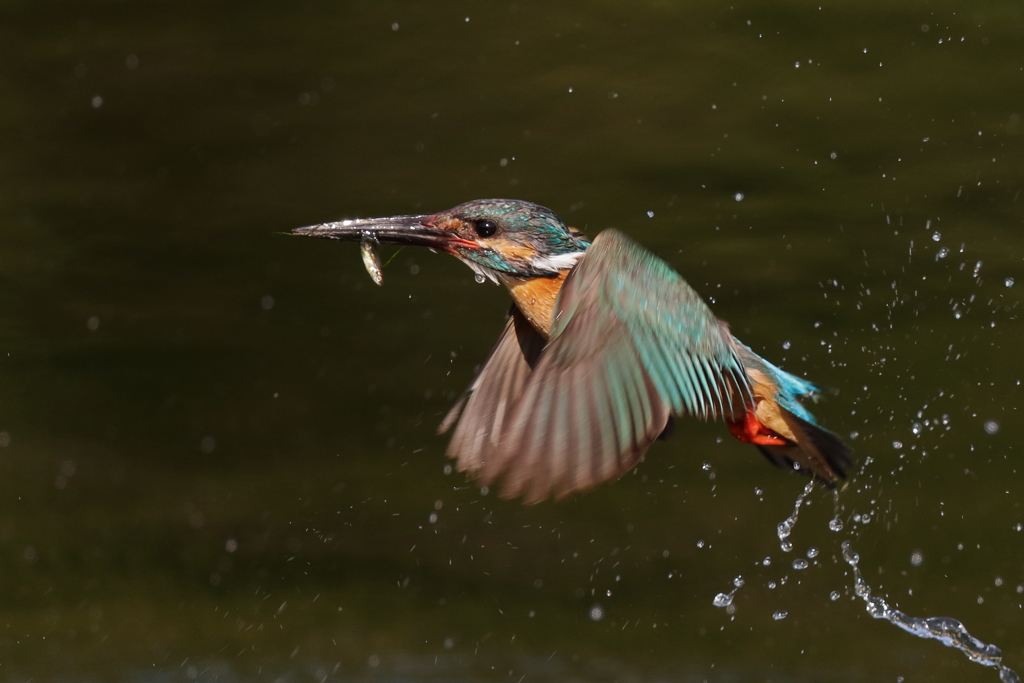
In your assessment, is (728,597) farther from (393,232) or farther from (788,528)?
(393,232)

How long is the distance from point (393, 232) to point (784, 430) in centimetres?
69

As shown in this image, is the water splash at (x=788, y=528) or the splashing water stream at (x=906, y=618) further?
the water splash at (x=788, y=528)

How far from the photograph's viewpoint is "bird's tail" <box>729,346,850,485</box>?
170cm

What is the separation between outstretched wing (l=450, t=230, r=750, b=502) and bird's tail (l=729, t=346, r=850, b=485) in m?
0.04

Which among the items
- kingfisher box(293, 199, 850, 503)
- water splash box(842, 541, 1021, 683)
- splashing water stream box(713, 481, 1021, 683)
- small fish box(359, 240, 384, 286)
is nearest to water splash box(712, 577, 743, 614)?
splashing water stream box(713, 481, 1021, 683)

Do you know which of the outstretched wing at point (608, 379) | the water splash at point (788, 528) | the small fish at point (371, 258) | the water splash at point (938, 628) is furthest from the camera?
the water splash at point (788, 528)

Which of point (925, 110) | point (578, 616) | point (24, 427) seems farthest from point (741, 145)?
point (24, 427)

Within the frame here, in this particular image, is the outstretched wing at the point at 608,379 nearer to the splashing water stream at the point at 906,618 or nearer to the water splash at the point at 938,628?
the splashing water stream at the point at 906,618

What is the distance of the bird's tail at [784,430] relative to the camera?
170cm

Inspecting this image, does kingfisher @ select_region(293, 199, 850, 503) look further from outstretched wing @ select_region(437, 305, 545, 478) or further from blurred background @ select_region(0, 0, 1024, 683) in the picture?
blurred background @ select_region(0, 0, 1024, 683)

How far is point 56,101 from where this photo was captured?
249 centimetres

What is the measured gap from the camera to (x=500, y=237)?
1749mm

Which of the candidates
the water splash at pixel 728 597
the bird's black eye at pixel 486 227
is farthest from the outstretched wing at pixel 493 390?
the water splash at pixel 728 597

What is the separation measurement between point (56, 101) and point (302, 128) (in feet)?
1.82
